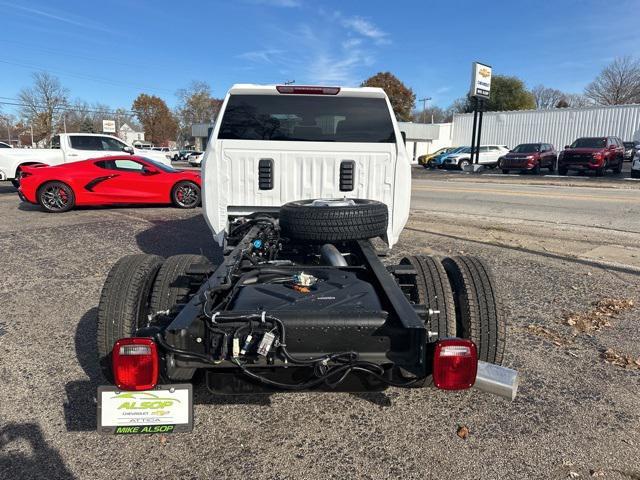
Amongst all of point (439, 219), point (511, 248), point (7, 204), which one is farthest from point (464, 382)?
point (7, 204)

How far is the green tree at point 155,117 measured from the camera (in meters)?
82.6

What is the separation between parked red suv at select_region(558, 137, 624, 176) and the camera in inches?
888

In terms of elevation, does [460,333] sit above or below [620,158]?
below

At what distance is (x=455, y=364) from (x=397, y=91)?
66.7m

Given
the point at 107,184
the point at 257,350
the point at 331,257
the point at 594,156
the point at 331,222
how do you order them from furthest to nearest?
1. the point at 594,156
2. the point at 107,184
3. the point at 331,222
4. the point at 331,257
5. the point at 257,350

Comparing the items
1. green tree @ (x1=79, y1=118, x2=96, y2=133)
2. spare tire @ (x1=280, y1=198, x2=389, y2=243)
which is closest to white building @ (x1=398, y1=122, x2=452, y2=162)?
spare tire @ (x1=280, y1=198, x2=389, y2=243)

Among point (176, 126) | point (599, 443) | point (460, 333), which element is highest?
point (176, 126)

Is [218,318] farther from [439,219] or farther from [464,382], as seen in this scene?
[439,219]

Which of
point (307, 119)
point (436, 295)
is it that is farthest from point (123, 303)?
point (307, 119)

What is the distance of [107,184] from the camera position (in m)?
11.2

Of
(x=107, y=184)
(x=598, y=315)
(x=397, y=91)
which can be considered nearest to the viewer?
(x=598, y=315)

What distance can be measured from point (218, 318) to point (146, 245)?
19.1 ft

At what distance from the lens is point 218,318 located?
221 cm

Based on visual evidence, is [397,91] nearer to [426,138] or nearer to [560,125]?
[426,138]
